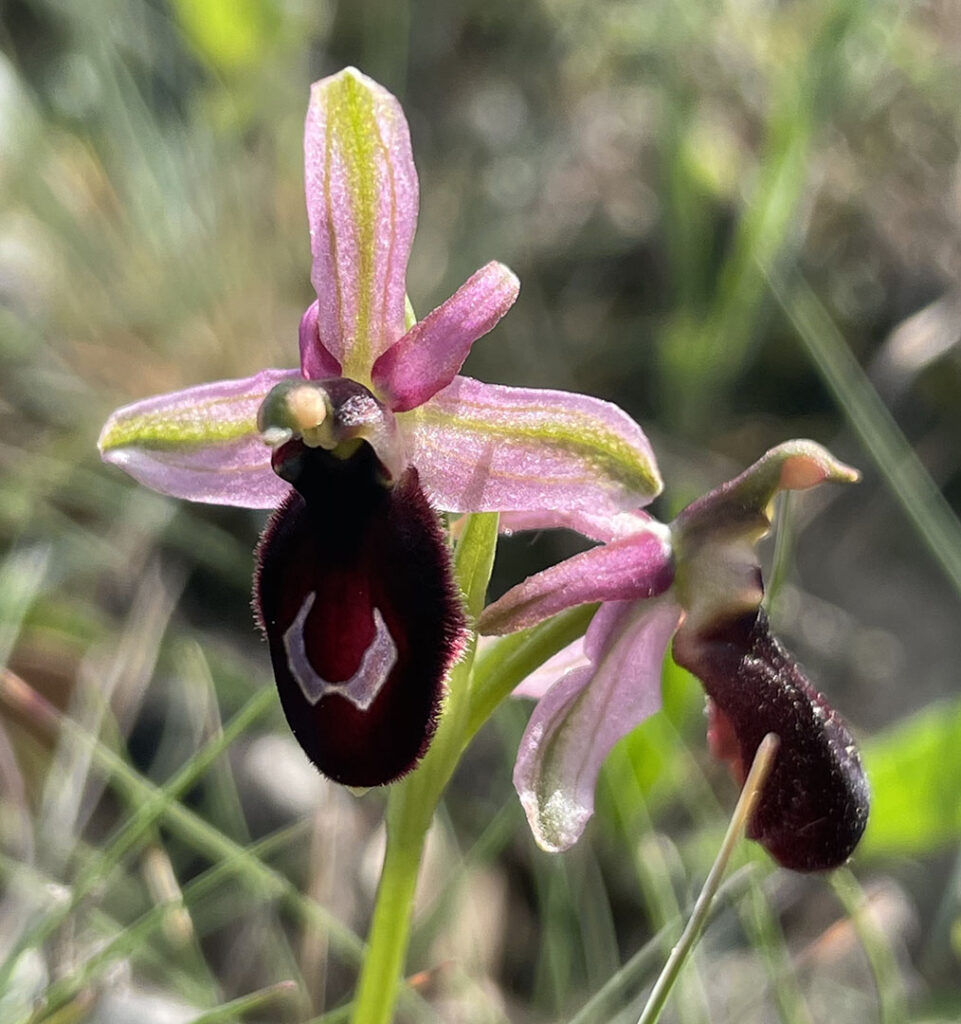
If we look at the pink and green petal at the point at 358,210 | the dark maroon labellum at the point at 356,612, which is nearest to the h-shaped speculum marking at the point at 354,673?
the dark maroon labellum at the point at 356,612

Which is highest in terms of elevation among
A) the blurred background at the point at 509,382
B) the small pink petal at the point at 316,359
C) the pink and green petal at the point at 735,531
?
the small pink petal at the point at 316,359

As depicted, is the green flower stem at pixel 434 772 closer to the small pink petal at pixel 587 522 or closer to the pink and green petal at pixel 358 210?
the small pink petal at pixel 587 522

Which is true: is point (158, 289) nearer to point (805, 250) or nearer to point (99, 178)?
point (99, 178)

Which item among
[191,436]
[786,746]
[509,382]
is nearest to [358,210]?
[191,436]

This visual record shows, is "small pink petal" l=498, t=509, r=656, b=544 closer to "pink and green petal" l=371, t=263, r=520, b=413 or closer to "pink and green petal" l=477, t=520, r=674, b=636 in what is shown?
"pink and green petal" l=477, t=520, r=674, b=636

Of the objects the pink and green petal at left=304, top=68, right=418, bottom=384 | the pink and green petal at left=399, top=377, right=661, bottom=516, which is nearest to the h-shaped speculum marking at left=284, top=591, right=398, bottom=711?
the pink and green petal at left=399, top=377, right=661, bottom=516

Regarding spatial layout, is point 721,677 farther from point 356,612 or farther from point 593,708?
point 356,612

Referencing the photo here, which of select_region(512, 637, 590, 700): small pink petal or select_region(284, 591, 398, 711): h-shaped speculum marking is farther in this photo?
select_region(512, 637, 590, 700): small pink petal
